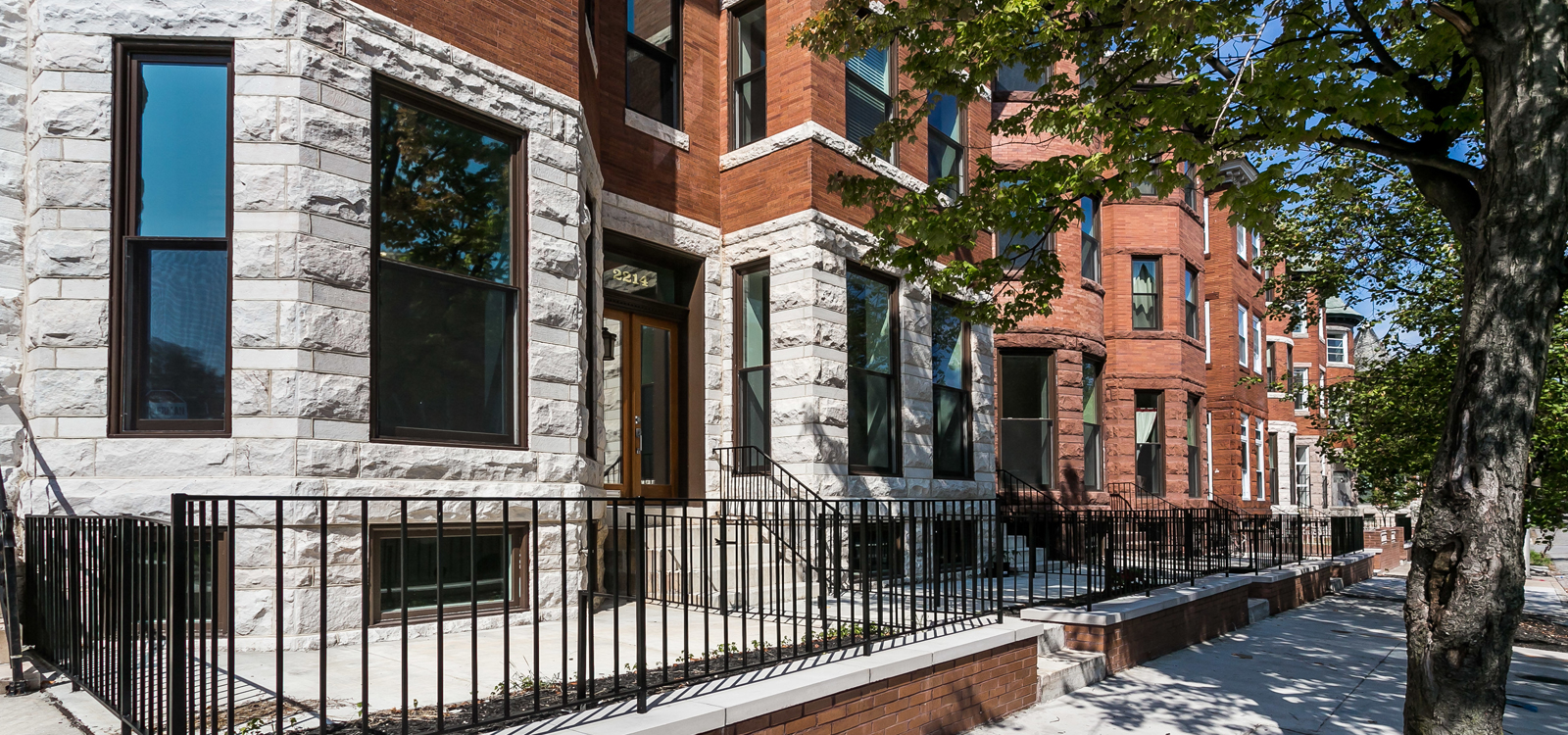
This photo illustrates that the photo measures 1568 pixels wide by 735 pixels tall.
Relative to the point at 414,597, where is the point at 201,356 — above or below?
above

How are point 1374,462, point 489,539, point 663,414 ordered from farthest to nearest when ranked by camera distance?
point 1374,462 < point 663,414 < point 489,539

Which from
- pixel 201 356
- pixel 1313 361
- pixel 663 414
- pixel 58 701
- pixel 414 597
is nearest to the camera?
pixel 58 701

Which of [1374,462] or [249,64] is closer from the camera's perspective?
[249,64]

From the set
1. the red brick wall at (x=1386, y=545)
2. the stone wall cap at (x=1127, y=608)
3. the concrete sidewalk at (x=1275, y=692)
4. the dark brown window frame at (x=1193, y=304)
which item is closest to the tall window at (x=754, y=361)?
the stone wall cap at (x=1127, y=608)

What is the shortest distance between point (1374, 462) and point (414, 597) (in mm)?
15477

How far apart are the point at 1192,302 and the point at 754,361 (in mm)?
15409

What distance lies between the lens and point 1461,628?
18.0 feet

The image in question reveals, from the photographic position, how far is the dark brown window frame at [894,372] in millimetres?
12492

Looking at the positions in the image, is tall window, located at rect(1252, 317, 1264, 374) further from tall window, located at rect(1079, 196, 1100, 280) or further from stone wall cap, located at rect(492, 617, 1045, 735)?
stone wall cap, located at rect(492, 617, 1045, 735)

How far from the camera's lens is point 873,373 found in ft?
41.2

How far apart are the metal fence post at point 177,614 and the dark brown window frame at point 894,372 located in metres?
9.14

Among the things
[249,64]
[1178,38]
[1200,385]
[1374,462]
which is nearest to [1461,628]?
[1178,38]

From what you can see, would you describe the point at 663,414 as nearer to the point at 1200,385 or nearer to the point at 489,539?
the point at 489,539

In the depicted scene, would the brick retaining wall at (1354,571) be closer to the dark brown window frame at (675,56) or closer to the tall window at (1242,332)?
the tall window at (1242,332)
